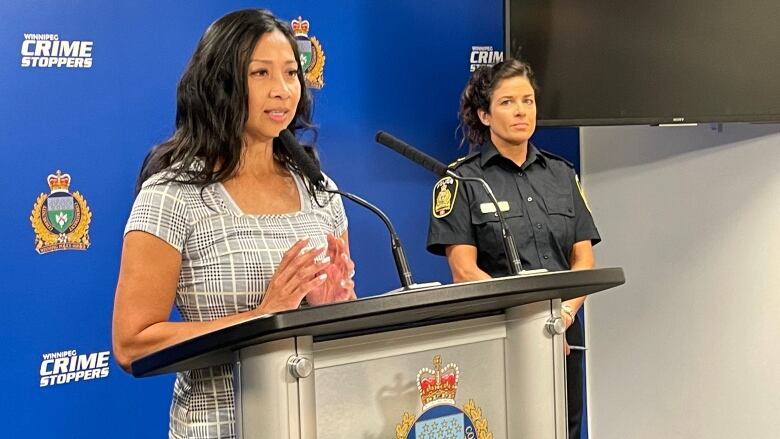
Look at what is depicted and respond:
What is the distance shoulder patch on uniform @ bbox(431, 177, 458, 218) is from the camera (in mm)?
3082

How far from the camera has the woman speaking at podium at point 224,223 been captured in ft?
5.45

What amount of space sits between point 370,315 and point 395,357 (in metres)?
0.15

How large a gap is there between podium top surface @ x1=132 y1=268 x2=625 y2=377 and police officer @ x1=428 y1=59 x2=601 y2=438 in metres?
1.53

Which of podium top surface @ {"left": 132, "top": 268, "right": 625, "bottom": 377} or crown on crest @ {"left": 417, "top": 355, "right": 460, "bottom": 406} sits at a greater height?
podium top surface @ {"left": 132, "top": 268, "right": 625, "bottom": 377}

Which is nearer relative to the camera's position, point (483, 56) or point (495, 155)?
point (495, 155)

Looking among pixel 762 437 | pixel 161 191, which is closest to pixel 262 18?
pixel 161 191

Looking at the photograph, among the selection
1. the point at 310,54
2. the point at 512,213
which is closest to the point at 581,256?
the point at 512,213

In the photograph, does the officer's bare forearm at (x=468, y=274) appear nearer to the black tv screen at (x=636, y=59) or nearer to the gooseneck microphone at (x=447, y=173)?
the black tv screen at (x=636, y=59)

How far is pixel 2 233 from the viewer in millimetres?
2682

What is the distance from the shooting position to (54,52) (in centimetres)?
277

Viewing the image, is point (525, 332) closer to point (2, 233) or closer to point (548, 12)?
point (2, 233)

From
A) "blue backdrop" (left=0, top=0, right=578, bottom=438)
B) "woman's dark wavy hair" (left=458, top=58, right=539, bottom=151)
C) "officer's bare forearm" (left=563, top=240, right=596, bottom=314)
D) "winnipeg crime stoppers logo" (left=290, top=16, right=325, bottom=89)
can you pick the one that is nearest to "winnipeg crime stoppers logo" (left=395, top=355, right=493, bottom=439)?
"blue backdrop" (left=0, top=0, right=578, bottom=438)

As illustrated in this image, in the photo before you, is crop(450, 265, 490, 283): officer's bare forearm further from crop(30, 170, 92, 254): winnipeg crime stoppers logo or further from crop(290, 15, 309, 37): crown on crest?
crop(30, 170, 92, 254): winnipeg crime stoppers logo

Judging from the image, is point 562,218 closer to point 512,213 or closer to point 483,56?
point 512,213
